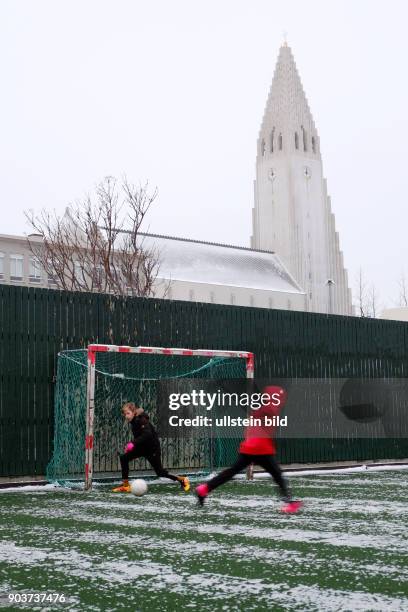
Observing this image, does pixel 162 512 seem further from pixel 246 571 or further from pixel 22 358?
pixel 22 358

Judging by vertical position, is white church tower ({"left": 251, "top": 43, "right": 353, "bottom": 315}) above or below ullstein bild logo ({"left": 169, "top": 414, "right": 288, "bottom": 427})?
above

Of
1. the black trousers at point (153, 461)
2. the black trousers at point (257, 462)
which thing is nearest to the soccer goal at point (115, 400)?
the black trousers at point (153, 461)

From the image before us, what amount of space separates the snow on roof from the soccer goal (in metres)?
78.2

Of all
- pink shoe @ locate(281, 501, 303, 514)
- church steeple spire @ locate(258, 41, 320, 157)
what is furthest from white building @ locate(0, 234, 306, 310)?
pink shoe @ locate(281, 501, 303, 514)

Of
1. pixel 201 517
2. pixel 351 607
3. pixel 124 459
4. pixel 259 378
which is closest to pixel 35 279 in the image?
pixel 259 378

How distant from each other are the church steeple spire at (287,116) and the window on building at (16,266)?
67257 mm

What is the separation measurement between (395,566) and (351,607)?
164cm

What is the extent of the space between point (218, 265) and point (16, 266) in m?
39.4

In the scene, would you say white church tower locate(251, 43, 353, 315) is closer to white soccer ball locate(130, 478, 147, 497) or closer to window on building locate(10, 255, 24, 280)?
window on building locate(10, 255, 24, 280)

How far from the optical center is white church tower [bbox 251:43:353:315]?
13050 cm

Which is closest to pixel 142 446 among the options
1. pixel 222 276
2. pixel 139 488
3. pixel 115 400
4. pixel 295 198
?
pixel 139 488

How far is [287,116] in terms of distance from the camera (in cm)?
13400

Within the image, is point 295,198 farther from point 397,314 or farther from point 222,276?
point 397,314

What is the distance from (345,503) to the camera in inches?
504
